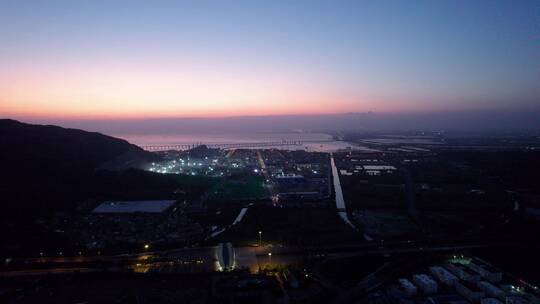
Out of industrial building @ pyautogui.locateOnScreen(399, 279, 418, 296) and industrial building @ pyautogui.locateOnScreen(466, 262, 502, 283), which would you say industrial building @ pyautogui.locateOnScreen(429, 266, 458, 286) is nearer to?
industrial building @ pyautogui.locateOnScreen(466, 262, 502, 283)

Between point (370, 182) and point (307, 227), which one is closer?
point (307, 227)

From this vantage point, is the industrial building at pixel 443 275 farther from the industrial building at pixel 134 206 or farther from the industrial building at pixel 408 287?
the industrial building at pixel 134 206

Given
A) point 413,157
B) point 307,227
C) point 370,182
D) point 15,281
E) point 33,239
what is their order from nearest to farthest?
point 15,281 → point 33,239 → point 307,227 → point 370,182 → point 413,157

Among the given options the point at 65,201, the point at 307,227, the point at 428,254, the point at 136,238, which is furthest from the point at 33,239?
the point at 428,254

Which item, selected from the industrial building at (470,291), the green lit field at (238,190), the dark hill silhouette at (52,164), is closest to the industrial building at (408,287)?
the industrial building at (470,291)

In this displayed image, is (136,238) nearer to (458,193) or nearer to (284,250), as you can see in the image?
(284,250)

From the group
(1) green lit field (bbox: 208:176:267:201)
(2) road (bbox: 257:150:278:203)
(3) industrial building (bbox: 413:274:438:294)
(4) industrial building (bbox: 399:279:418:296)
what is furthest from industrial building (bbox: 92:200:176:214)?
(3) industrial building (bbox: 413:274:438:294)

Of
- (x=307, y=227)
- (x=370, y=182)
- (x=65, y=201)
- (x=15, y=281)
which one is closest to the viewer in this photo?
(x=15, y=281)

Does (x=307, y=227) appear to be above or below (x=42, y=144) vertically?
below
